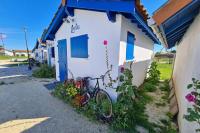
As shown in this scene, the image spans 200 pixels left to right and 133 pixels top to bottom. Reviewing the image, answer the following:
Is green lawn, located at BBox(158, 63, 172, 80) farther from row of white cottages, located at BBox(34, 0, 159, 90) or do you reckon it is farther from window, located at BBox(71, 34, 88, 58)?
window, located at BBox(71, 34, 88, 58)

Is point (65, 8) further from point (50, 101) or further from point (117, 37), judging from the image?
point (50, 101)

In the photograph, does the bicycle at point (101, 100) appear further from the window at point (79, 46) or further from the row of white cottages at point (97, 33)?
the window at point (79, 46)

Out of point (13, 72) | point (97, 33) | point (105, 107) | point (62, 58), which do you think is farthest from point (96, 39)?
point (13, 72)

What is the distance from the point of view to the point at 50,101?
5691 mm

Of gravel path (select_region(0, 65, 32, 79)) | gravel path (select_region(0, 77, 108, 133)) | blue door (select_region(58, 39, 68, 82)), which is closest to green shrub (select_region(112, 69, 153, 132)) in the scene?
gravel path (select_region(0, 77, 108, 133))

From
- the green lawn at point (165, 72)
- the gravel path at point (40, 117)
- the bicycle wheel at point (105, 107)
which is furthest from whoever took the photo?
the green lawn at point (165, 72)

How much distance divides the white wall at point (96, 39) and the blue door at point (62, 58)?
1066 millimetres

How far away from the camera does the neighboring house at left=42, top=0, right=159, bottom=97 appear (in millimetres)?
4406

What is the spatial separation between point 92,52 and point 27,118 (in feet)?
10.1

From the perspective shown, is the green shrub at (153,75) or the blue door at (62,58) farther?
the green shrub at (153,75)

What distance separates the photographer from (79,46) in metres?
6.23

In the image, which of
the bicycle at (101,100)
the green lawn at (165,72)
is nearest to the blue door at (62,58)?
the bicycle at (101,100)

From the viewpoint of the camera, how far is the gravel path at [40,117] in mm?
3787

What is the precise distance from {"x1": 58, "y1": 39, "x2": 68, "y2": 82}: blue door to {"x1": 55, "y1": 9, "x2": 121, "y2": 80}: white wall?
1.07m
